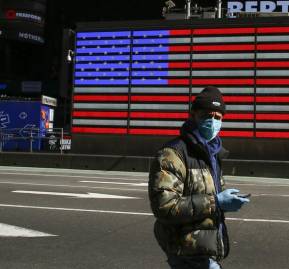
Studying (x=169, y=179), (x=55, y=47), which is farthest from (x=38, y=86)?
(x=169, y=179)

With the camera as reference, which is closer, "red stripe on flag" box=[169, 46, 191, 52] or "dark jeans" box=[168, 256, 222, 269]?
"dark jeans" box=[168, 256, 222, 269]

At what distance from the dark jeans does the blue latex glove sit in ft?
1.12

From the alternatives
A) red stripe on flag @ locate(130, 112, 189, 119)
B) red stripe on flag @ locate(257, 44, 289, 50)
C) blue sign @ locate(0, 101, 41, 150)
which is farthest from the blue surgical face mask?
blue sign @ locate(0, 101, 41, 150)

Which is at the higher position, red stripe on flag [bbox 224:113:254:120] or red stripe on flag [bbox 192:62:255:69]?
red stripe on flag [bbox 192:62:255:69]

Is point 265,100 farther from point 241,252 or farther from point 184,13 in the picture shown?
point 241,252

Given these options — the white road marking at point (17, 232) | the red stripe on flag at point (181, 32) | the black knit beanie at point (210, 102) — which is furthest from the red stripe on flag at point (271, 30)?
the black knit beanie at point (210, 102)

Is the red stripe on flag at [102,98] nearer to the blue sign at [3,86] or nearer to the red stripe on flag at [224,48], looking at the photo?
the red stripe on flag at [224,48]

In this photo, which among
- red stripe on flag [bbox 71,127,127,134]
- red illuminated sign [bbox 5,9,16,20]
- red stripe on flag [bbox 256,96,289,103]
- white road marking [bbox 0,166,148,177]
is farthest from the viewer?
red illuminated sign [bbox 5,9,16,20]

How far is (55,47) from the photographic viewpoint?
48.2 metres

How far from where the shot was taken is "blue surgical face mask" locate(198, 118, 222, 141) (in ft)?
11.7

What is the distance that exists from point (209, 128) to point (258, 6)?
2762cm

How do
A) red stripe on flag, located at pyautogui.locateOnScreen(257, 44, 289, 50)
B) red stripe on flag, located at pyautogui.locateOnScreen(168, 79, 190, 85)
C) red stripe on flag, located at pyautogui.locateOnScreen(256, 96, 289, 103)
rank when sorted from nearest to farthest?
red stripe on flag, located at pyautogui.locateOnScreen(256, 96, 289, 103)
red stripe on flag, located at pyautogui.locateOnScreen(257, 44, 289, 50)
red stripe on flag, located at pyautogui.locateOnScreen(168, 79, 190, 85)

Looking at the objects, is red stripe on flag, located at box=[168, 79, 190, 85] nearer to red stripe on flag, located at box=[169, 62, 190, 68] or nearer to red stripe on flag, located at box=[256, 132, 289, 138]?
red stripe on flag, located at box=[169, 62, 190, 68]

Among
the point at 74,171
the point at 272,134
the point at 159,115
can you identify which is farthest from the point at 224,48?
the point at 74,171
